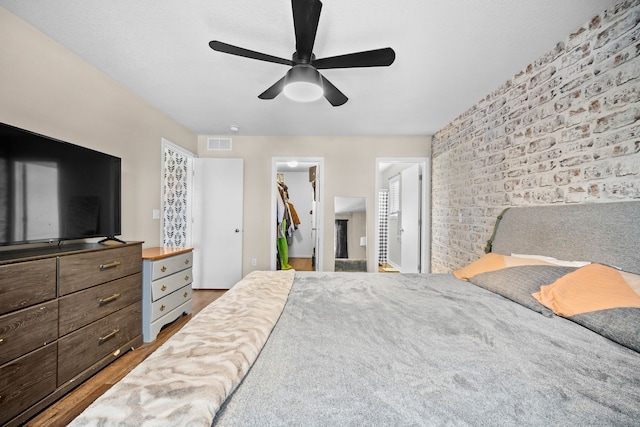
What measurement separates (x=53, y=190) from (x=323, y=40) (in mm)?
2078

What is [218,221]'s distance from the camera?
3908 mm

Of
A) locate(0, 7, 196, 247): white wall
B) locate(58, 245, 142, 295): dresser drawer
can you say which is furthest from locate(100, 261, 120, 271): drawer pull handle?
locate(0, 7, 196, 247): white wall

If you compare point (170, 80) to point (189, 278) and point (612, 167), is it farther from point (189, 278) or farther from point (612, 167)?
point (612, 167)

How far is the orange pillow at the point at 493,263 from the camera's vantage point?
1580 millimetres

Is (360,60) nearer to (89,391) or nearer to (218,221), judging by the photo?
(89,391)

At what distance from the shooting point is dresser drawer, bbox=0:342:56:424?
123 centimetres

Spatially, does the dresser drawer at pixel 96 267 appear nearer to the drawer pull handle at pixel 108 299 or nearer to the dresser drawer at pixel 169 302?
the drawer pull handle at pixel 108 299

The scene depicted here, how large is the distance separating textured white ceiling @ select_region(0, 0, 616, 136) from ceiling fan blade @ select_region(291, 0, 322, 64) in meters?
0.24

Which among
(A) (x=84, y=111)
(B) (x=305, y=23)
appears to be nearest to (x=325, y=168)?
(B) (x=305, y=23)

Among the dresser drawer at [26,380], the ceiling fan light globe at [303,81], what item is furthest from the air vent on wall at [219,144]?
the dresser drawer at [26,380]

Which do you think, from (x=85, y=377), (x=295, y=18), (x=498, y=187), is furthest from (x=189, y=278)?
(x=498, y=187)

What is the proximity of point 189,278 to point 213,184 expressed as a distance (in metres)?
1.62

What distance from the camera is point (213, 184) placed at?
Answer: 3896 mm

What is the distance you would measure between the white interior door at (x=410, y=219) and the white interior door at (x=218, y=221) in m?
2.80
